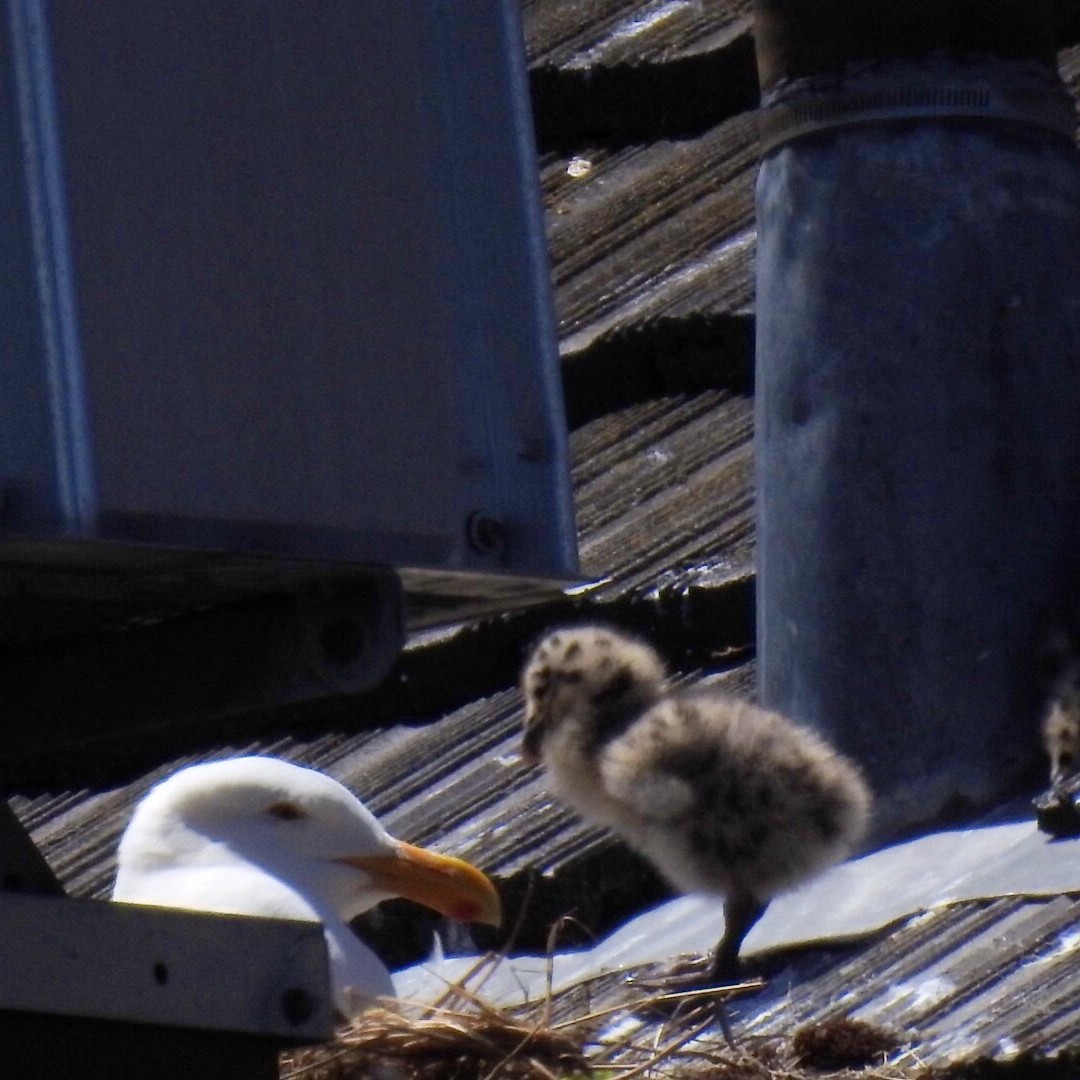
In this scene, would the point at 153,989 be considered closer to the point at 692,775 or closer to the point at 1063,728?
the point at 1063,728

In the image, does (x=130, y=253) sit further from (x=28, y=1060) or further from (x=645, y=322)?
(x=645, y=322)

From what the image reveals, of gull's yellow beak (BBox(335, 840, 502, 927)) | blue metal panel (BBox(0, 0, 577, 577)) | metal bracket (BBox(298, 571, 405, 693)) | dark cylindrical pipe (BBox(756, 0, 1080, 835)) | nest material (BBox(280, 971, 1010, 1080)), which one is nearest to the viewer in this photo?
blue metal panel (BBox(0, 0, 577, 577))

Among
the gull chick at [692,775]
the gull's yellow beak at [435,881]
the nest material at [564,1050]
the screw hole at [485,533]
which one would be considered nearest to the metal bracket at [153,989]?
the screw hole at [485,533]

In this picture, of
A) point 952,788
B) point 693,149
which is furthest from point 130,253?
point 693,149

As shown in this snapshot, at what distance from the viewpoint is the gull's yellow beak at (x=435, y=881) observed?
337 centimetres

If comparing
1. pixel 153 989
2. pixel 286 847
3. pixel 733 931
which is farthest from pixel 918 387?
pixel 153 989

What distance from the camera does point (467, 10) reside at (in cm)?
233

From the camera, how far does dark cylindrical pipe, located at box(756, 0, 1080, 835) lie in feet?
12.3

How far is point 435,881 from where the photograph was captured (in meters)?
3.43

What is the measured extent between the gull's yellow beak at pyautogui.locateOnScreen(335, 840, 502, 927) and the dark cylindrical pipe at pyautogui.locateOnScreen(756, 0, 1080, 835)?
647mm

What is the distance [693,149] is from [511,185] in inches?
134

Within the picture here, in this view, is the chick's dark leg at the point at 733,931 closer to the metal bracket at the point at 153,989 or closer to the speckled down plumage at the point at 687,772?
the speckled down plumage at the point at 687,772

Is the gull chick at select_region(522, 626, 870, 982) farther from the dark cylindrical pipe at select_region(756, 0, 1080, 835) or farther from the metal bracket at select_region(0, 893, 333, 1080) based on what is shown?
the metal bracket at select_region(0, 893, 333, 1080)

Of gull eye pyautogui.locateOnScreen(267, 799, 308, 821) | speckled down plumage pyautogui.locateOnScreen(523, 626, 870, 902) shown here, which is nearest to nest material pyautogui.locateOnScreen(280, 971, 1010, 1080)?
gull eye pyautogui.locateOnScreen(267, 799, 308, 821)
